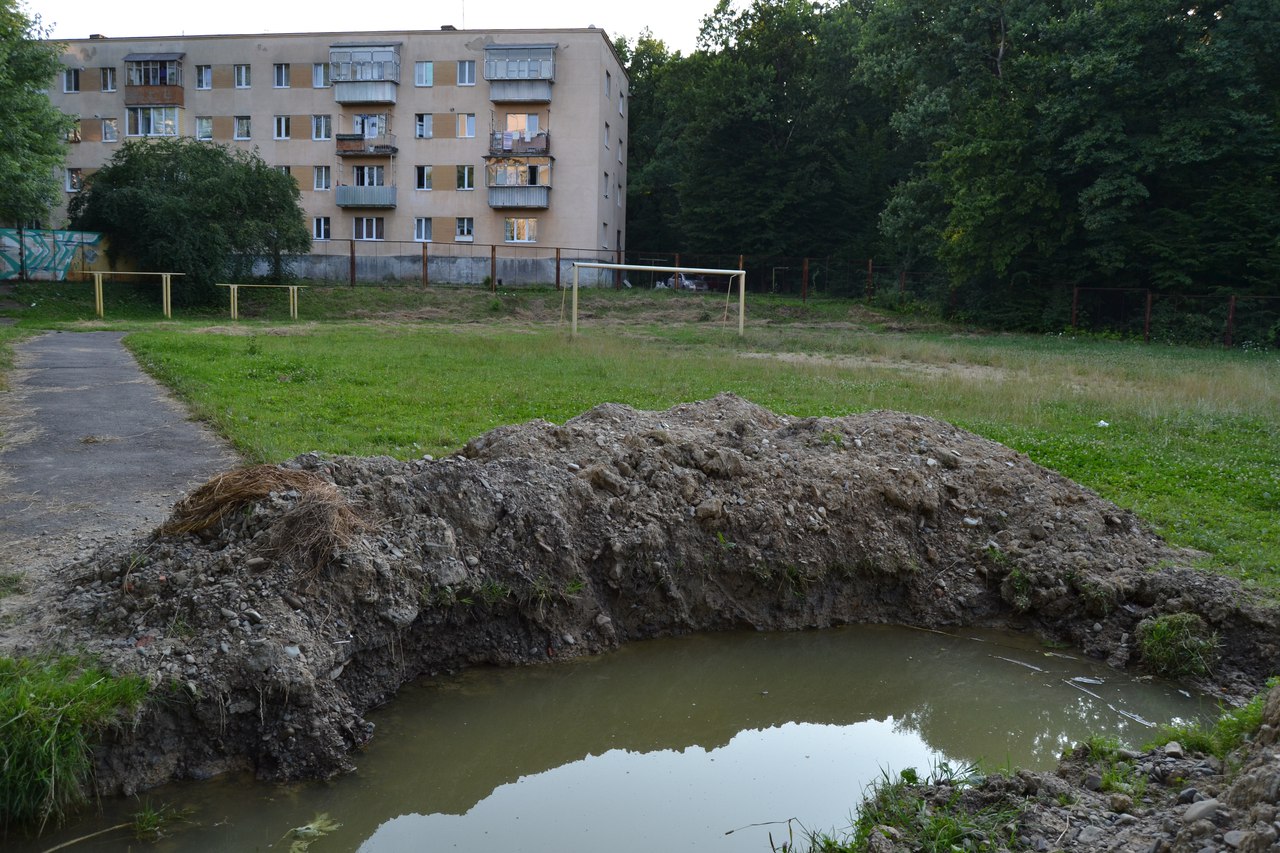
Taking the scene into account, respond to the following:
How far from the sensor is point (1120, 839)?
350cm

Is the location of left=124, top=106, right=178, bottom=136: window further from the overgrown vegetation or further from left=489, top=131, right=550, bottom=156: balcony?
the overgrown vegetation

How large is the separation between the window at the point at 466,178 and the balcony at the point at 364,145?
11.1ft

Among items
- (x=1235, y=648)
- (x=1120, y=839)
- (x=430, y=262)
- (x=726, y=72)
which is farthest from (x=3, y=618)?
(x=726, y=72)

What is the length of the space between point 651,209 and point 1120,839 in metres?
55.9

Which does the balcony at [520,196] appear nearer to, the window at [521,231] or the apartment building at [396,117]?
the apartment building at [396,117]

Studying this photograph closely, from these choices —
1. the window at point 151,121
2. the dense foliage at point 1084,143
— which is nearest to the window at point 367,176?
the window at point 151,121

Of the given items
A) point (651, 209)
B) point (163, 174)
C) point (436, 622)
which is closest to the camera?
point (436, 622)

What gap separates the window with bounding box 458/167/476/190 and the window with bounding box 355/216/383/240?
447 centimetres

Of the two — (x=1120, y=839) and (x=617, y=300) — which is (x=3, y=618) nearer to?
(x=1120, y=839)

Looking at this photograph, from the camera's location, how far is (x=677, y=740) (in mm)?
5406

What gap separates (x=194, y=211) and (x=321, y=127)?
18476mm

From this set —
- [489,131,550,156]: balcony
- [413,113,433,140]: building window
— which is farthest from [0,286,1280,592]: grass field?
[413,113,433,140]: building window

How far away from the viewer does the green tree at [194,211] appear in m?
32.7

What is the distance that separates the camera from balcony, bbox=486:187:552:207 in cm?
4812
